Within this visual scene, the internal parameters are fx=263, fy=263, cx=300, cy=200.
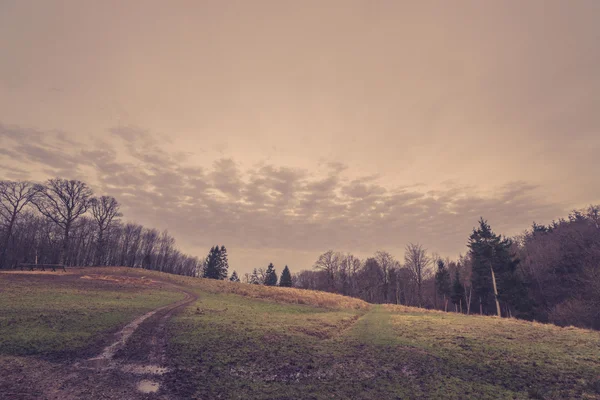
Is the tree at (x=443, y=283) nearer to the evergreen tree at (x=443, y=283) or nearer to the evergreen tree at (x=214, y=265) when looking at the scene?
the evergreen tree at (x=443, y=283)

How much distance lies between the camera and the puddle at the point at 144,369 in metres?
10.1

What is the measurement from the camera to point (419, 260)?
82188 millimetres

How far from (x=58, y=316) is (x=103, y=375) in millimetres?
11626

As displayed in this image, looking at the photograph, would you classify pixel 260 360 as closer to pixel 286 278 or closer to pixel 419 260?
pixel 419 260

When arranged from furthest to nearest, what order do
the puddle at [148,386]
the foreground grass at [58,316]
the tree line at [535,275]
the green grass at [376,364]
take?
the tree line at [535,275]
the foreground grass at [58,316]
the green grass at [376,364]
the puddle at [148,386]

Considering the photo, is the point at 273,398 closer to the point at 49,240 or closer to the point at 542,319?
the point at 542,319

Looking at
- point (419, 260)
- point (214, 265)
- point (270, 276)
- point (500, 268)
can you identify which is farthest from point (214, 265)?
point (500, 268)

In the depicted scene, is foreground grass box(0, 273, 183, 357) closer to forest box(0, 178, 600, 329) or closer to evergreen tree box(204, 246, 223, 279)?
forest box(0, 178, 600, 329)

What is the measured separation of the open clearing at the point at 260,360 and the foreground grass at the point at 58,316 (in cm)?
8

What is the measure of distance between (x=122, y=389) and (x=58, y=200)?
65.8 meters

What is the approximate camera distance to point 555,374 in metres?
10.6

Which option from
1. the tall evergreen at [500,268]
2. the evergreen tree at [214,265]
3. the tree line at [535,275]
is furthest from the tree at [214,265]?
the tall evergreen at [500,268]

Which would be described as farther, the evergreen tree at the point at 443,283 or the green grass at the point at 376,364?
the evergreen tree at the point at 443,283

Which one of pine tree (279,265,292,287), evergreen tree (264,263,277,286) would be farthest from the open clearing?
evergreen tree (264,263,277,286)
